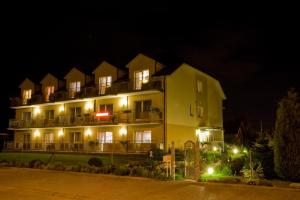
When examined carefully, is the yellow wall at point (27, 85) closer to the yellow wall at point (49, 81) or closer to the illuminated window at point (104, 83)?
the yellow wall at point (49, 81)

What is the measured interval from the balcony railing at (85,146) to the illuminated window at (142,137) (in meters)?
0.48

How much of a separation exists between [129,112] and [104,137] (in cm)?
471

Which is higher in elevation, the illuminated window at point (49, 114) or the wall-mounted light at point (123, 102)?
the wall-mounted light at point (123, 102)

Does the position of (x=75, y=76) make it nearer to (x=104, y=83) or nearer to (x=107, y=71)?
(x=104, y=83)

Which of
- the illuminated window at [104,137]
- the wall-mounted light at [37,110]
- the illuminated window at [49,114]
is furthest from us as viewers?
the wall-mounted light at [37,110]

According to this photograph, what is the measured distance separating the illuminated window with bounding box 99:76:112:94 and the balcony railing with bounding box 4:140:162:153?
17.7 ft

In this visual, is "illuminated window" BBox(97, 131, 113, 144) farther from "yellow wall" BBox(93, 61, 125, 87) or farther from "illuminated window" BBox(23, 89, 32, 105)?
"illuminated window" BBox(23, 89, 32, 105)

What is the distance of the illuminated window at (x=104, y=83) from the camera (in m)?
35.2

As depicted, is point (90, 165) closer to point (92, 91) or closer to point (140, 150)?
point (140, 150)

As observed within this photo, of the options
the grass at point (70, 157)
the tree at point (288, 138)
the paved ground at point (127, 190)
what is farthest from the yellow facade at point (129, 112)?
the tree at point (288, 138)

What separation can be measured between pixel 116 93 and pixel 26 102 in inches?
631

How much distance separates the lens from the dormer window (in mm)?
32312

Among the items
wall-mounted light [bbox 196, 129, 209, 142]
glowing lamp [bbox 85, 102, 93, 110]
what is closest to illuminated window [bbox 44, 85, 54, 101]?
glowing lamp [bbox 85, 102, 93, 110]

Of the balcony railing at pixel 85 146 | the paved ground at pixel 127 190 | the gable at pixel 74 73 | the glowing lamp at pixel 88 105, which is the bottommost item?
the paved ground at pixel 127 190
